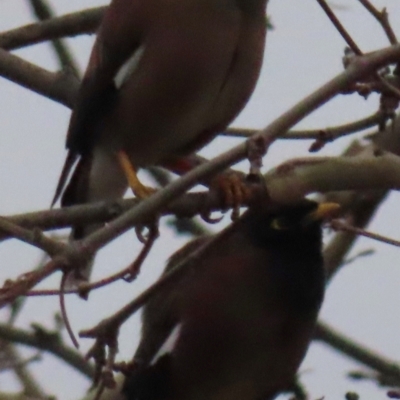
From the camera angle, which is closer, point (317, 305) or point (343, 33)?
point (343, 33)

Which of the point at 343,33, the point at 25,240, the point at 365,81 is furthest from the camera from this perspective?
the point at 365,81

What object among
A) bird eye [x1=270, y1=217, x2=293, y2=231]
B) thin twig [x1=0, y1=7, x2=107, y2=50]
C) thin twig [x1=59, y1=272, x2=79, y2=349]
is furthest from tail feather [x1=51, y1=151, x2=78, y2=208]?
thin twig [x1=59, y1=272, x2=79, y2=349]

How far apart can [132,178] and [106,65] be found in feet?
1.41

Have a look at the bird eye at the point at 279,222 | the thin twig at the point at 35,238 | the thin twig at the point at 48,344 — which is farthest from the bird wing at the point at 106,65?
the thin twig at the point at 35,238

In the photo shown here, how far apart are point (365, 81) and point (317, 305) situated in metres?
1.29

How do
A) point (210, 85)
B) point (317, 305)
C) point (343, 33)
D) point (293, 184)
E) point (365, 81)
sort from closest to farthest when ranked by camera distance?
point (343, 33), point (365, 81), point (293, 184), point (210, 85), point (317, 305)

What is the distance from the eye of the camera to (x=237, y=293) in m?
3.82

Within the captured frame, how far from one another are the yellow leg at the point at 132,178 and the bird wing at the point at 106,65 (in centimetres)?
16

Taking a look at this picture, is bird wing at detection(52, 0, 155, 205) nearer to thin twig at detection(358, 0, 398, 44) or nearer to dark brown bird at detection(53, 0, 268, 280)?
dark brown bird at detection(53, 0, 268, 280)

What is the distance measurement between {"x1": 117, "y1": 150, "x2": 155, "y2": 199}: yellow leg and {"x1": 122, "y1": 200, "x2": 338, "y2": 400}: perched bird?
8.9 inches

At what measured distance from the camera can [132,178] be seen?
376 centimetres

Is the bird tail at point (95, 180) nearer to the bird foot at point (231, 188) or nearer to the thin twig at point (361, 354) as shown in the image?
the bird foot at point (231, 188)

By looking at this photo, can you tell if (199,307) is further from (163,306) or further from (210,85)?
(210,85)

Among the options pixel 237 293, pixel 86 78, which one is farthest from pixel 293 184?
pixel 86 78
